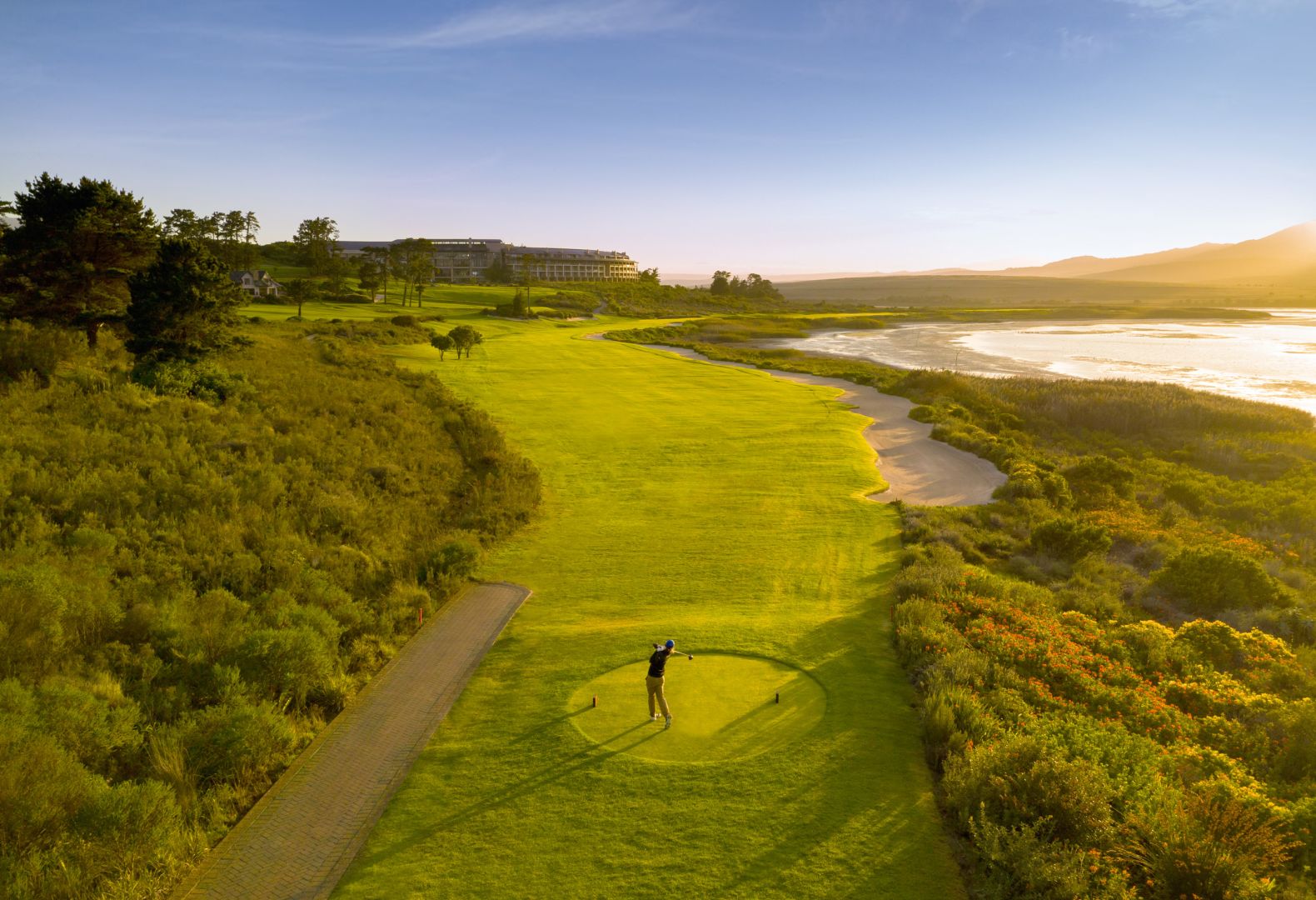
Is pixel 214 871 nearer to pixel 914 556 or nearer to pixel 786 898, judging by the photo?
pixel 786 898

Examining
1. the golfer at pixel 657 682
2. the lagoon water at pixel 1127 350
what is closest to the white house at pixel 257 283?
the lagoon water at pixel 1127 350

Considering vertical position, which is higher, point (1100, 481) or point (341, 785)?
point (1100, 481)

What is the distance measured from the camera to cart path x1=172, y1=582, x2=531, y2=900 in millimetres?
9609

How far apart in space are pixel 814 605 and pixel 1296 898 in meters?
10.4

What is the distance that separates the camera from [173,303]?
2755cm

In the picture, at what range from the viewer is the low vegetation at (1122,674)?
9.30 meters

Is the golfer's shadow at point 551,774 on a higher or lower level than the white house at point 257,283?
lower

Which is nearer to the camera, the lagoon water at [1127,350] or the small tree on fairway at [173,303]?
the small tree on fairway at [173,303]

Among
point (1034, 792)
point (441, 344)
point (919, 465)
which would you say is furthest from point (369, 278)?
point (1034, 792)

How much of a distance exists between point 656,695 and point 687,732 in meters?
0.84

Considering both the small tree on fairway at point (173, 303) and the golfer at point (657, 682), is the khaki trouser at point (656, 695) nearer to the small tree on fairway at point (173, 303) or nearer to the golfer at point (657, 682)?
the golfer at point (657, 682)

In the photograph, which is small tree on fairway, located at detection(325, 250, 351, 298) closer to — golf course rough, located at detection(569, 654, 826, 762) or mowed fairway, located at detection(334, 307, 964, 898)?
mowed fairway, located at detection(334, 307, 964, 898)

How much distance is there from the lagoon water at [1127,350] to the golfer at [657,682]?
5958cm

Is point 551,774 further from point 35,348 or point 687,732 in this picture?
Answer: point 35,348
